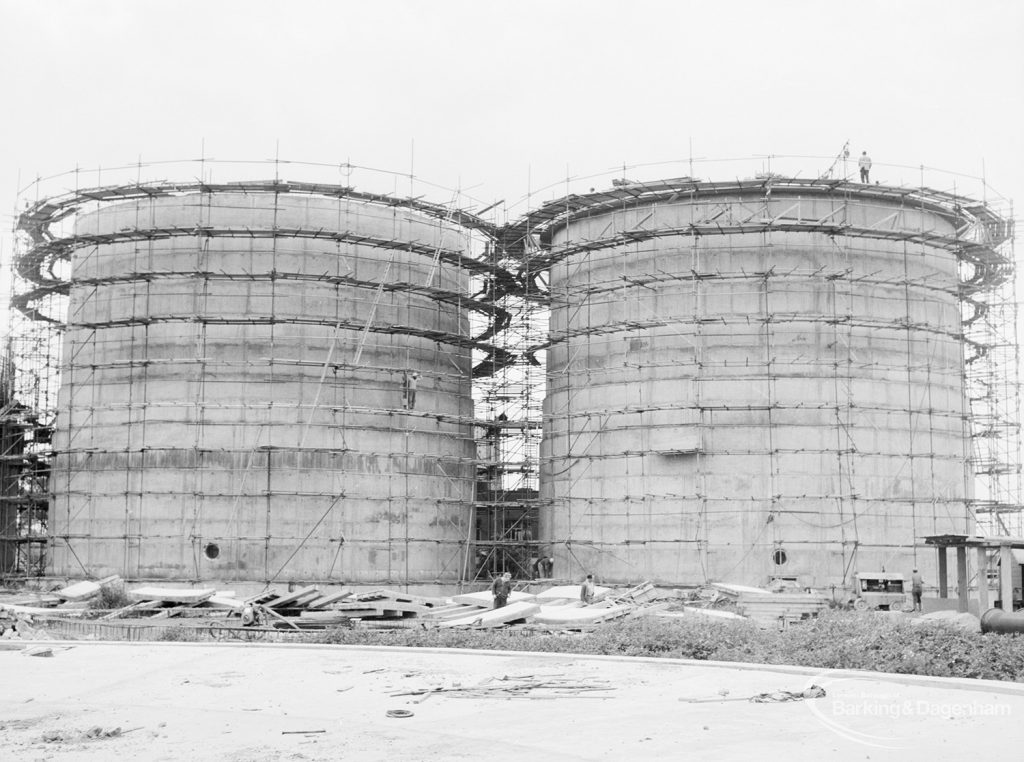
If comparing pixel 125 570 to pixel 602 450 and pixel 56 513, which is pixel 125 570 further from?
pixel 602 450

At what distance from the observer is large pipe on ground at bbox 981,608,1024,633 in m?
20.7

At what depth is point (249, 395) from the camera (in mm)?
34250

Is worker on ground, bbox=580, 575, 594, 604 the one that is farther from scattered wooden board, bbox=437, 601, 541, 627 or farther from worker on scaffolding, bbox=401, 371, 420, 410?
worker on scaffolding, bbox=401, 371, 420, 410

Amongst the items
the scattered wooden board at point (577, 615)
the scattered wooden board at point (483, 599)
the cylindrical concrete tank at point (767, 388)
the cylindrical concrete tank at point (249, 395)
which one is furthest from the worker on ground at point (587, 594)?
the cylindrical concrete tank at point (249, 395)

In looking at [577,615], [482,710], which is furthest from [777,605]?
[482,710]

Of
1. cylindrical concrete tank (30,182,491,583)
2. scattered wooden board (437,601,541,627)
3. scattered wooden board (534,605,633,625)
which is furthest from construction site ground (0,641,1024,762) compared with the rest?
cylindrical concrete tank (30,182,491,583)

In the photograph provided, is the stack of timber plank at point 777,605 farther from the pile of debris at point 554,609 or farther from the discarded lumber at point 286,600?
the discarded lumber at point 286,600

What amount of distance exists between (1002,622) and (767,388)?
12.9m

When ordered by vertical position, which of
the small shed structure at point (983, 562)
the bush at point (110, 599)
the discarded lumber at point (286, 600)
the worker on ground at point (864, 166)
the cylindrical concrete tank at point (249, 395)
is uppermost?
the worker on ground at point (864, 166)

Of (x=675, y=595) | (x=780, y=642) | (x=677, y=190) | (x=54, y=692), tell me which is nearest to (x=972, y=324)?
(x=677, y=190)

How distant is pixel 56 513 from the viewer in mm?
35156

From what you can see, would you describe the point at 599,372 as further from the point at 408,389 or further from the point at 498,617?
the point at 498,617

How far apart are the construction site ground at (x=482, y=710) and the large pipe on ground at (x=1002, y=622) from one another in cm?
651

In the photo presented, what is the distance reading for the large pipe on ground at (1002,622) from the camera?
816 inches
